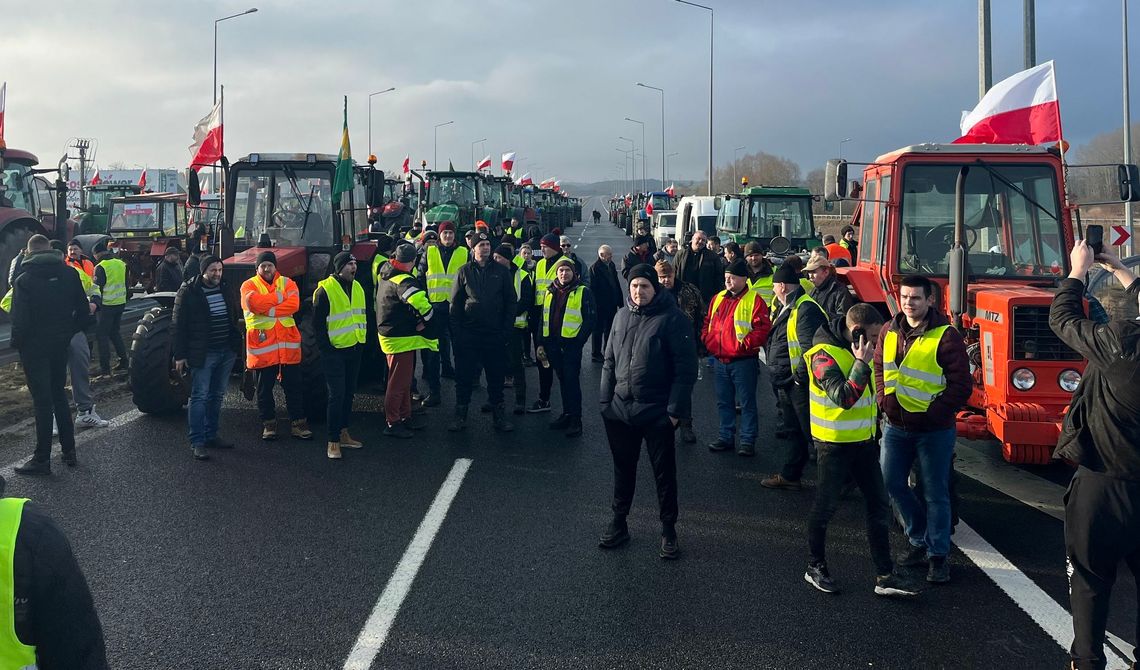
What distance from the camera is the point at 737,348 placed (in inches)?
337

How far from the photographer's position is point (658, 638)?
4.86 meters

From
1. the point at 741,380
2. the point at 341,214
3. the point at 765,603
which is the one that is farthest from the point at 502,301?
the point at 765,603

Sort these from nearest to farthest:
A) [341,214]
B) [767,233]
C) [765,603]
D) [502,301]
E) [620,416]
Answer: [765,603]
[620,416]
[502,301]
[341,214]
[767,233]

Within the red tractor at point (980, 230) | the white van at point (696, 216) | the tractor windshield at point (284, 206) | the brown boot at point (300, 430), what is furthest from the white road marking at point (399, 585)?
the white van at point (696, 216)

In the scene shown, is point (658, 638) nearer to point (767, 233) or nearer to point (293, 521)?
point (293, 521)

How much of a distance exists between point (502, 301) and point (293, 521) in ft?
11.3

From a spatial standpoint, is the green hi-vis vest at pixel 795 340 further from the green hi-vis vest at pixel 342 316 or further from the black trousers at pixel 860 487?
the green hi-vis vest at pixel 342 316

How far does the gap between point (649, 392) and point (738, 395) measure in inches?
110

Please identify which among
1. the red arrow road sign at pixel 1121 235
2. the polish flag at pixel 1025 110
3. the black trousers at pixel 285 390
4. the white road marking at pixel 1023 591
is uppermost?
the polish flag at pixel 1025 110

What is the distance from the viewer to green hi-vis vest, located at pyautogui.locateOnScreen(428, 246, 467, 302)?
10719mm

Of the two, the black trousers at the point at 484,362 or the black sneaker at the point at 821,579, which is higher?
the black trousers at the point at 484,362

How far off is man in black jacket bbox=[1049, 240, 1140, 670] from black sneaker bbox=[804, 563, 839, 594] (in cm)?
138

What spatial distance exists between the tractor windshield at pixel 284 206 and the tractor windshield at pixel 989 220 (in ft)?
21.6

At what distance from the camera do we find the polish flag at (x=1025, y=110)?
9742 mm
